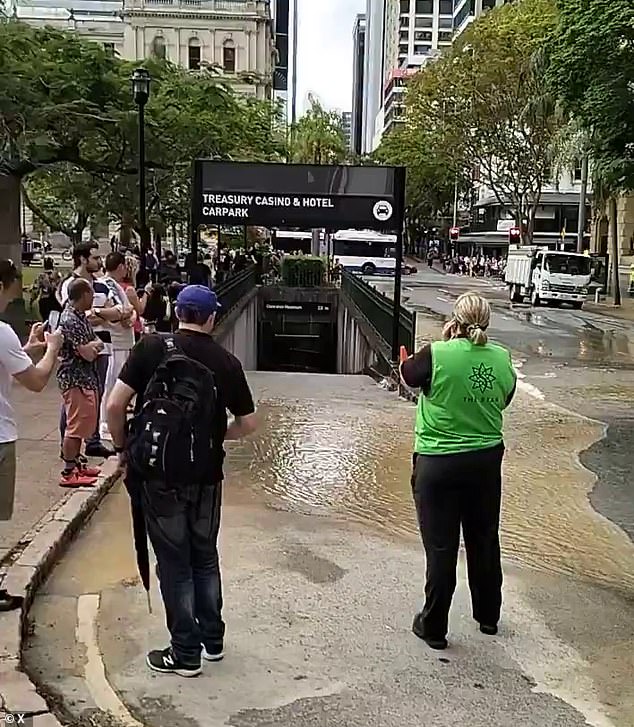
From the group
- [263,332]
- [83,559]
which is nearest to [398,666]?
[83,559]

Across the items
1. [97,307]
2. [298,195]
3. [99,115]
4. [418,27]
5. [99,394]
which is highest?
[418,27]

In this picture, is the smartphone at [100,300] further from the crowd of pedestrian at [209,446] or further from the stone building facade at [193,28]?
the stone building facade at [193,28]

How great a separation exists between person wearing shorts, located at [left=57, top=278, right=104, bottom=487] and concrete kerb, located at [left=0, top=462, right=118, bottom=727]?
269mm

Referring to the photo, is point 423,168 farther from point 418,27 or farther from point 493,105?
point 418,27

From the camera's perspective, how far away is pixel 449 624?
5.21 m

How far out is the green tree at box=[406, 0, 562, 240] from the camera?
41.5 meters

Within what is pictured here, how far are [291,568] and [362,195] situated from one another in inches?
357

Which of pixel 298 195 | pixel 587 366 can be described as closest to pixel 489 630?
pixel 298 195

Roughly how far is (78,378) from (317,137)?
53674 mm

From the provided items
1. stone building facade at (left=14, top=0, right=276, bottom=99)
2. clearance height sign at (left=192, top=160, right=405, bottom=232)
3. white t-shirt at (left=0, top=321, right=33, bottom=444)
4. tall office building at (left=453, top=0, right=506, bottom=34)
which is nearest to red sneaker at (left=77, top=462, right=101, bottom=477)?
white t-shirt at (left=0, top=321, right=33, bottom=444)

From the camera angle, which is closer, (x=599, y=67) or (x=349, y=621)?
(x=349, y=621)

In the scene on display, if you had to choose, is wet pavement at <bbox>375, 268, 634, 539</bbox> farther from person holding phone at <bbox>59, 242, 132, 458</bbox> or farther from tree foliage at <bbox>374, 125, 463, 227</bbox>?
tree foliage at <bbox>374, 125, 463, 227</bbox>

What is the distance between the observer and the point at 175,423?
4141mm

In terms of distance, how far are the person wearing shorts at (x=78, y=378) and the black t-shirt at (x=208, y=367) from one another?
10.4ft
